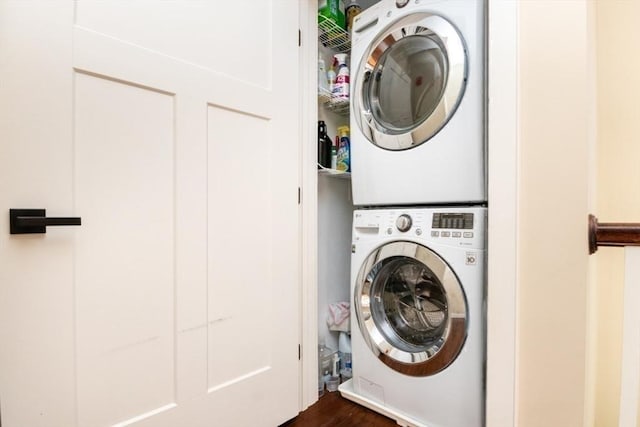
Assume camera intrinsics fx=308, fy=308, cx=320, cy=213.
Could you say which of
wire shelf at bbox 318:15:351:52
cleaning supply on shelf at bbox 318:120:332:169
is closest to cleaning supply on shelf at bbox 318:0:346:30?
wire shelf at bbox 318:15:351:52

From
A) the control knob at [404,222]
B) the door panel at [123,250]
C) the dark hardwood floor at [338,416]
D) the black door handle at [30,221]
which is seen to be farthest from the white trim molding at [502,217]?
the black door handle at [30,221]

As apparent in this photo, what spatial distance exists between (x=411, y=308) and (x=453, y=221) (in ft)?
1.56

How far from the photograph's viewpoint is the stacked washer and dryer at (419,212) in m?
1.19

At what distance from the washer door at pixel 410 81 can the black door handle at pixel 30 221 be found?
124 cm

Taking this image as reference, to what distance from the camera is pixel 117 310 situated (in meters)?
0.96

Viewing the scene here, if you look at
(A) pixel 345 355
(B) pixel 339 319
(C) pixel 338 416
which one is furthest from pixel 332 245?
(C) pixel 338 416

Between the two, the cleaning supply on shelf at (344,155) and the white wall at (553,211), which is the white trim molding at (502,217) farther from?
the cleaning supply on shelf at (344,155)

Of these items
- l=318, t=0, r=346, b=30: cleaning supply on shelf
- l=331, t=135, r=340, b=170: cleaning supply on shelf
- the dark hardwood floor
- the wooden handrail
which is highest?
l=318, t=0, r=346, b=30: cleaning supply on shelf

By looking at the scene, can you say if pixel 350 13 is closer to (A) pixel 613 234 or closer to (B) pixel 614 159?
(B) pixel 614 159

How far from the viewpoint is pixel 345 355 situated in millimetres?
1779

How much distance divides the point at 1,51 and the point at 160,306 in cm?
82

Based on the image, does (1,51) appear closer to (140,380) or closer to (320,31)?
(140,380)

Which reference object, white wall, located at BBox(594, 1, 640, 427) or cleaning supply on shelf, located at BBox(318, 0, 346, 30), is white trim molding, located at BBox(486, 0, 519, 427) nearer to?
white wall, located at BBox(594, 1, 640, 427)

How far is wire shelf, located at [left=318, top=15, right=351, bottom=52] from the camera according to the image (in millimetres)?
1653
